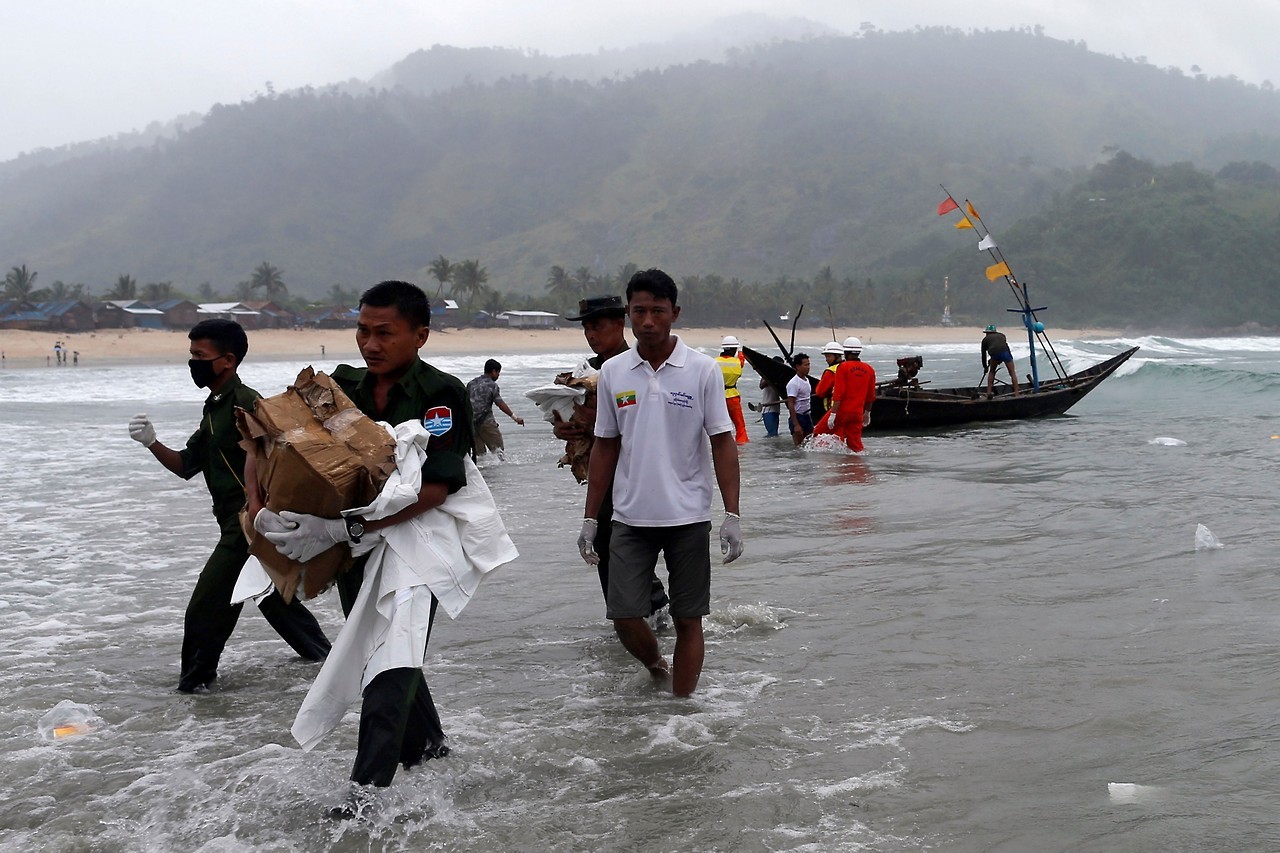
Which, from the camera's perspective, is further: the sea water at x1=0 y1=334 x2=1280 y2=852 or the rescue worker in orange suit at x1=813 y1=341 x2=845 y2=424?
the rescue worker in orange suit at x1=813 y1=341 x2=845 y2=424

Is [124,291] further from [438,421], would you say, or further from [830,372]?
[438,421]

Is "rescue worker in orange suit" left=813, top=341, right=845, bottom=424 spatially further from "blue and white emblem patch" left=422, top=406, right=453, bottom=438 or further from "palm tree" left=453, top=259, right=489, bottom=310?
"palm tree" left=453, top=259, right=489, bottom=310

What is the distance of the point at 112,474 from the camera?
1396 cm

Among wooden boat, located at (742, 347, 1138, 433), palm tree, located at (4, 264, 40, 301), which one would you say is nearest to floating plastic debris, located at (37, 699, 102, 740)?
wooden boat, located at (742, 347, 1138, 433)

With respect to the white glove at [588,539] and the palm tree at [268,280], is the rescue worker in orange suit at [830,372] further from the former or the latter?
the palm tree at [268,280]

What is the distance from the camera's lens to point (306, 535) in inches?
131

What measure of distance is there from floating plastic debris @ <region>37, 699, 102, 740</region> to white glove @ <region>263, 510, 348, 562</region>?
2041 mm

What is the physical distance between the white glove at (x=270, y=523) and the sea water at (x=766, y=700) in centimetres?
106

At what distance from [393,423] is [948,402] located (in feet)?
52.1

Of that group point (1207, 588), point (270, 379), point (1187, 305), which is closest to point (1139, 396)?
point (1207, 588)

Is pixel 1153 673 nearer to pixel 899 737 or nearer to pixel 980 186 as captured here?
pixel 899 737

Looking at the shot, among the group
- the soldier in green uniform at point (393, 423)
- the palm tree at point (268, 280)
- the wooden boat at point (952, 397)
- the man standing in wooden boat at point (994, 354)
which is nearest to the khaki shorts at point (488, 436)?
the wooden boat at point (952, 397)

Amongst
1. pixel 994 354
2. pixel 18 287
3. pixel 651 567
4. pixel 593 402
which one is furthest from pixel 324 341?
pixel 651 567

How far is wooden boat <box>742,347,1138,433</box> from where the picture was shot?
691 inches
